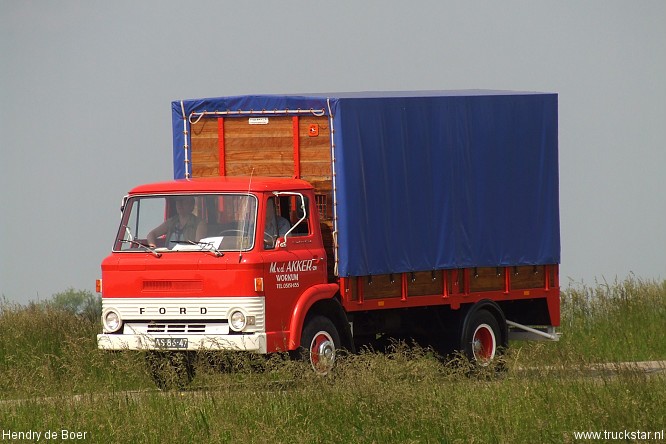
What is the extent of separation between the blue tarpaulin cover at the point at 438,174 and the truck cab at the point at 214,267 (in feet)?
2.59

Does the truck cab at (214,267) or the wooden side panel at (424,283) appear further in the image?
the wooden side panel at (424,283)

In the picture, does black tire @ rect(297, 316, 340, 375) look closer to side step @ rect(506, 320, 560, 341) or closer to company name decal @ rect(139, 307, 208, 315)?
company name decal @ rect(139, 307, 208, 315)

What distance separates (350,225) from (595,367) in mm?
4081

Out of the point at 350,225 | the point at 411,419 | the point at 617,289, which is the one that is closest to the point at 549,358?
the point at 411,419

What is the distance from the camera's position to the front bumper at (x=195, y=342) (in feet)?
52.2

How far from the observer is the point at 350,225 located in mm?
17531

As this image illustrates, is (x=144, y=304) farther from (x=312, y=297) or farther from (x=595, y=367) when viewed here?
(x=595, y=367)

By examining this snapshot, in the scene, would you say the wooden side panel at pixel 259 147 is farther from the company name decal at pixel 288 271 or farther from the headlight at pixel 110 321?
the headlight at pixel 110 321

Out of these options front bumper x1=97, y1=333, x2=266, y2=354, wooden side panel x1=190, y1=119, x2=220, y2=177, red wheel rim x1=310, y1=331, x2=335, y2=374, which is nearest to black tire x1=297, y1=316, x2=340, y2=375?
red wheel rim x1=310, y1=331, x2=335, y2=374

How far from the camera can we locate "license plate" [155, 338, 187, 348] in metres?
16.2

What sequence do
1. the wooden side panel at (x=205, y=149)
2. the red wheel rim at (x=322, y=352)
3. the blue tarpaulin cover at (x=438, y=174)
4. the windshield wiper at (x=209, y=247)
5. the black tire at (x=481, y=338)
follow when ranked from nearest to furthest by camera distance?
1. the windshield wiper at (x=209, y=247)
2. the red wheel rim at (x=322, y=352)
3. the blue tarpaulin cover at (x=438, y=174)
4. the wooden side panel at (x=205, y=149)
5. the black tire at (x=481, y=338)

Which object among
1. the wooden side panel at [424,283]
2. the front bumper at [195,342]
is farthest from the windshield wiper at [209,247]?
the wooden side panel at [424,283]

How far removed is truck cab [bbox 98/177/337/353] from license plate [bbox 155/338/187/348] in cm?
1

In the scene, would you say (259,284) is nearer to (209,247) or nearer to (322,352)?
(209,247)
